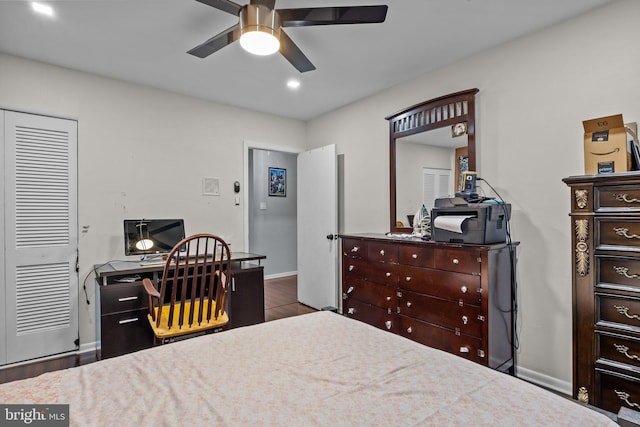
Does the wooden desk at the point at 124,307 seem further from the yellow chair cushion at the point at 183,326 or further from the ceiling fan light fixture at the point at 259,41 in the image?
the ceiling fan light fixture at the point at 259,41

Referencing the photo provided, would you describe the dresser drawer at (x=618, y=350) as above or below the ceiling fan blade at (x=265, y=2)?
below

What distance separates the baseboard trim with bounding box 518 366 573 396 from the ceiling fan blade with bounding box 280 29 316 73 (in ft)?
9.02

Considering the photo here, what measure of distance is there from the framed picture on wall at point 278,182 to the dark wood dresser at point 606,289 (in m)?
4.81

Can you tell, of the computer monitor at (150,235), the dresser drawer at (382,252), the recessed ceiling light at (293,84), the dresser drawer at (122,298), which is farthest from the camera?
the recessed ceiling light at (293,84)

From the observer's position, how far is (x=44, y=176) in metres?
2.86

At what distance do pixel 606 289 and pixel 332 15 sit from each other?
6.75 ft

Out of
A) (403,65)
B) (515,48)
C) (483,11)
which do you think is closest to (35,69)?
(403,65)

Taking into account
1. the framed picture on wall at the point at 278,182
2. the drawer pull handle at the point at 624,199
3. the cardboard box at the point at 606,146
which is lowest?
the drawer pull handle at the point at 624,199

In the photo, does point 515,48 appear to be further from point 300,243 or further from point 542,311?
point 300,243

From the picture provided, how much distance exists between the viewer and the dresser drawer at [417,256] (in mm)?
2406

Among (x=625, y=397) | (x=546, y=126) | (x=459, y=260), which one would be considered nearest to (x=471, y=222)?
(x=459, y=260)

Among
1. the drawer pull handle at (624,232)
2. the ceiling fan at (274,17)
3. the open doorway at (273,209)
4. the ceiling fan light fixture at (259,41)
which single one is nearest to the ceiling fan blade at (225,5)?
the ceiling fan at (274,17)

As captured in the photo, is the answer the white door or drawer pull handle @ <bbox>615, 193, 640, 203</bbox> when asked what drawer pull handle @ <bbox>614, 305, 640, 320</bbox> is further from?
the white door

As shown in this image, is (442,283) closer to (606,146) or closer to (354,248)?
(354,248)
